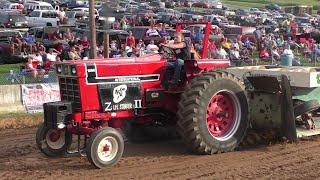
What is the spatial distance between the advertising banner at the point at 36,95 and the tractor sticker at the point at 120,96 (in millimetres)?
6256

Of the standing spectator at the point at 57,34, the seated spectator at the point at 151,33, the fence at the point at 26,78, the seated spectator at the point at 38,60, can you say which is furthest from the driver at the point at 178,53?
Result: the seated spectator at the point at 151,33

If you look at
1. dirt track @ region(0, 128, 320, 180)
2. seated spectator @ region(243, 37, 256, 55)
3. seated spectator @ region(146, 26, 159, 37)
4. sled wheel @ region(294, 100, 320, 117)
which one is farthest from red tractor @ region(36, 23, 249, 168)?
seated spectator @ region(146, 26, 159, 37)

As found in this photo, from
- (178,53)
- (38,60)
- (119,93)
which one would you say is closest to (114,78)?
(119,93)

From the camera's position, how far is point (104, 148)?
757 centimetres

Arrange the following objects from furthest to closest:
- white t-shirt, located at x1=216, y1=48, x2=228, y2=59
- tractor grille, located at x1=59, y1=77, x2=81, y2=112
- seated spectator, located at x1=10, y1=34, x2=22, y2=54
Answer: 1. seated spectator, located at x1=10, y1=34, x2=22, y2=54
2. white t-shirt, located at x1=216, y1=48, x2=228, y2=59
3. tractor grille, located at x1=59, y1=77, x2=81, y2=112

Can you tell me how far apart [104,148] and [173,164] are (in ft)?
3.48

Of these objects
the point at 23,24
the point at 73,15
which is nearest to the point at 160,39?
the point at 23,24

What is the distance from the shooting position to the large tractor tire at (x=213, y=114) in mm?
8086

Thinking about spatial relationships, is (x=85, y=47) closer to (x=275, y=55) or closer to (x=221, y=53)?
(x=221, y=53)

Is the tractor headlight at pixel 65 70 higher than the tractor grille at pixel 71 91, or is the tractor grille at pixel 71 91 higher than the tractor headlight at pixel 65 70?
the tractor headlight at pixel 65 70

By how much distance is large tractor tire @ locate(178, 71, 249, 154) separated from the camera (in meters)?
8.09

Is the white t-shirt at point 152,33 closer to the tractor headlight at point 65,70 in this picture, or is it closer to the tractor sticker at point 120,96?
the tractor sticker at point 120,96

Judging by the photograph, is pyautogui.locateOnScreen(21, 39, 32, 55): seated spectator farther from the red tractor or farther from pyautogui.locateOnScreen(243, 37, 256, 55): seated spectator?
the red tractor

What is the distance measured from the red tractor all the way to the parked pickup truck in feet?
101
